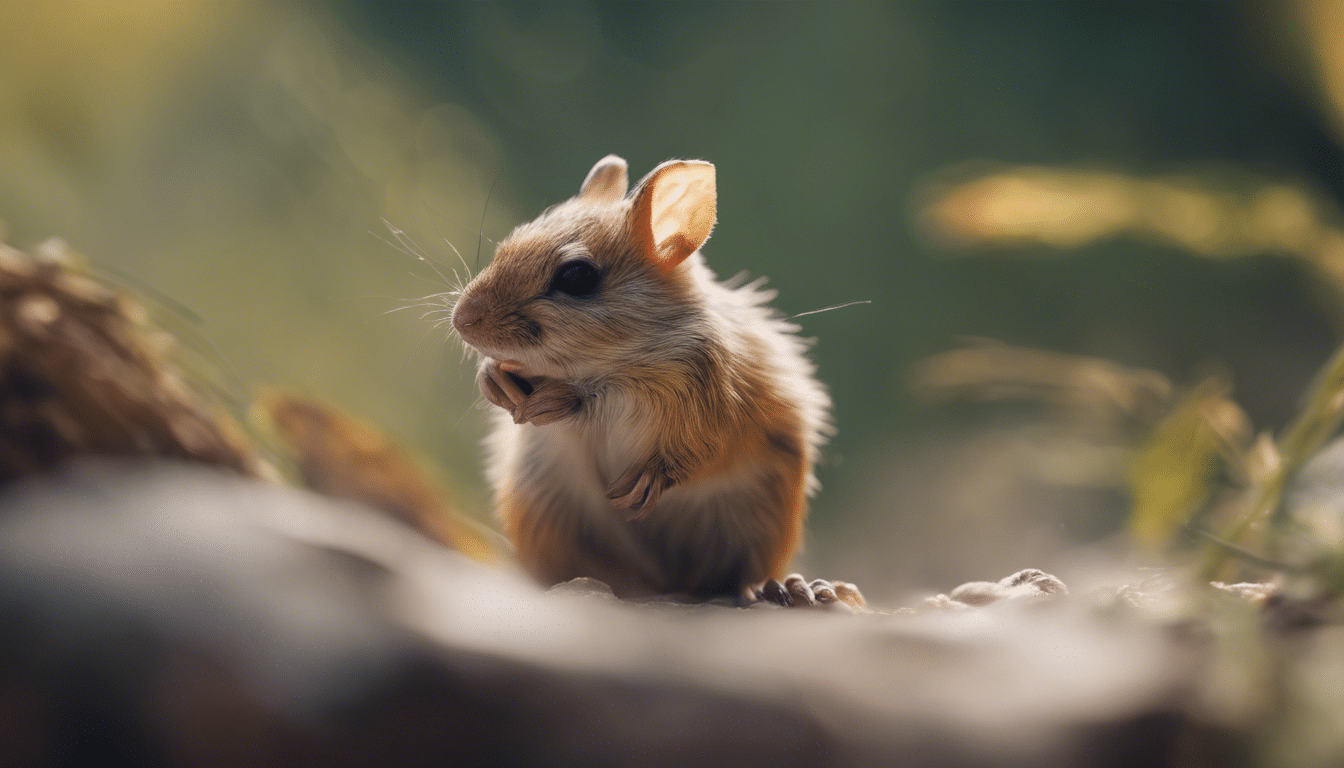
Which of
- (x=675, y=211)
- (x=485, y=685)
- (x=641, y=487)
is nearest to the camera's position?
(x=485, y=685)

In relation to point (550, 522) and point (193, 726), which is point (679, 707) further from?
point (550, 522)

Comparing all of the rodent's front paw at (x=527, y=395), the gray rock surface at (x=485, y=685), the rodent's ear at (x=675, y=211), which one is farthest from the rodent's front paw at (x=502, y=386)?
the gray rock surface at (x=485, y=685)

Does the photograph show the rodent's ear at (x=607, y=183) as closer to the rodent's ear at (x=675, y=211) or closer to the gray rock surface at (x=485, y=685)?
the rodent's ear at (x=675, y=211)

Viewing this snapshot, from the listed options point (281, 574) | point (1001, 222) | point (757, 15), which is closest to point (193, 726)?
point (281, 574)

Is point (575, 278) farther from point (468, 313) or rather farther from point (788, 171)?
point (788, 171)

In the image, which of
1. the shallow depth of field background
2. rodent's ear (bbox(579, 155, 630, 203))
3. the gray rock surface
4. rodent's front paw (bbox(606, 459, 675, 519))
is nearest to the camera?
the gray rock surface

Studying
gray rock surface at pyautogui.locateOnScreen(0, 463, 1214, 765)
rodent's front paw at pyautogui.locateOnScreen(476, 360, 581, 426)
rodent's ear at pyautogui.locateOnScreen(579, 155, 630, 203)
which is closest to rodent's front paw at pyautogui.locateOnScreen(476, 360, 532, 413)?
rodent's front paw at pyautogui.locateOnScreen(476, 360, 581, 426)

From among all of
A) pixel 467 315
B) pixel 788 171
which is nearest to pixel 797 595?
pixel 467 315

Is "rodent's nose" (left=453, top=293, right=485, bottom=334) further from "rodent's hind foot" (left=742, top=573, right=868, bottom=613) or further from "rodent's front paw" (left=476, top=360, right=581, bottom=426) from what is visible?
"rodent's hind foot" (left=742, top=573, right=868, bottom=613)
